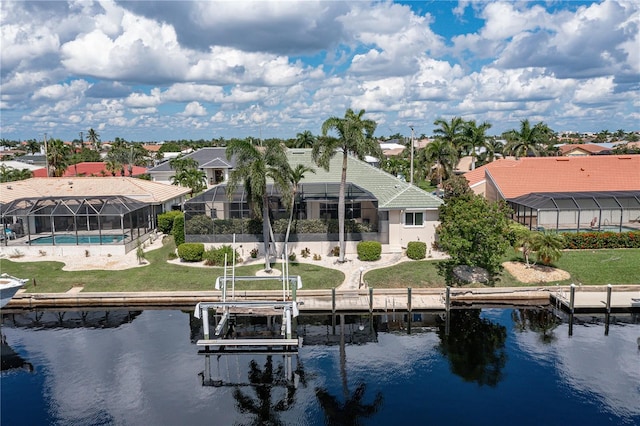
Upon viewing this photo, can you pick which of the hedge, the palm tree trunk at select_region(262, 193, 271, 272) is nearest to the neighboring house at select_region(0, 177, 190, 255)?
the palm tree trunk at select_region(262, 193, 271, 272)

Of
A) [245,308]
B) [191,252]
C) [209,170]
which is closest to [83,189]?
[191,252]

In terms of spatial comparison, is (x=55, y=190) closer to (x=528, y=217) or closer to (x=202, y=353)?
(x=202, y=353)

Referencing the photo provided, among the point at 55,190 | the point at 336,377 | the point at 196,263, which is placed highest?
the point at 55,190

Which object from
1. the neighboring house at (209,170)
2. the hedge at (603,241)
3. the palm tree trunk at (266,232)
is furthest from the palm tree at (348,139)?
the neighboring house at (209,170)

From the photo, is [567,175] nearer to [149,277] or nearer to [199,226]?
[199,226]

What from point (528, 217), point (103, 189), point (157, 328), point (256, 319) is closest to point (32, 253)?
point (103, 189)

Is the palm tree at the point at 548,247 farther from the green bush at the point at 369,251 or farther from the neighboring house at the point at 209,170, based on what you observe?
the neighboring house at the point at 209,170
